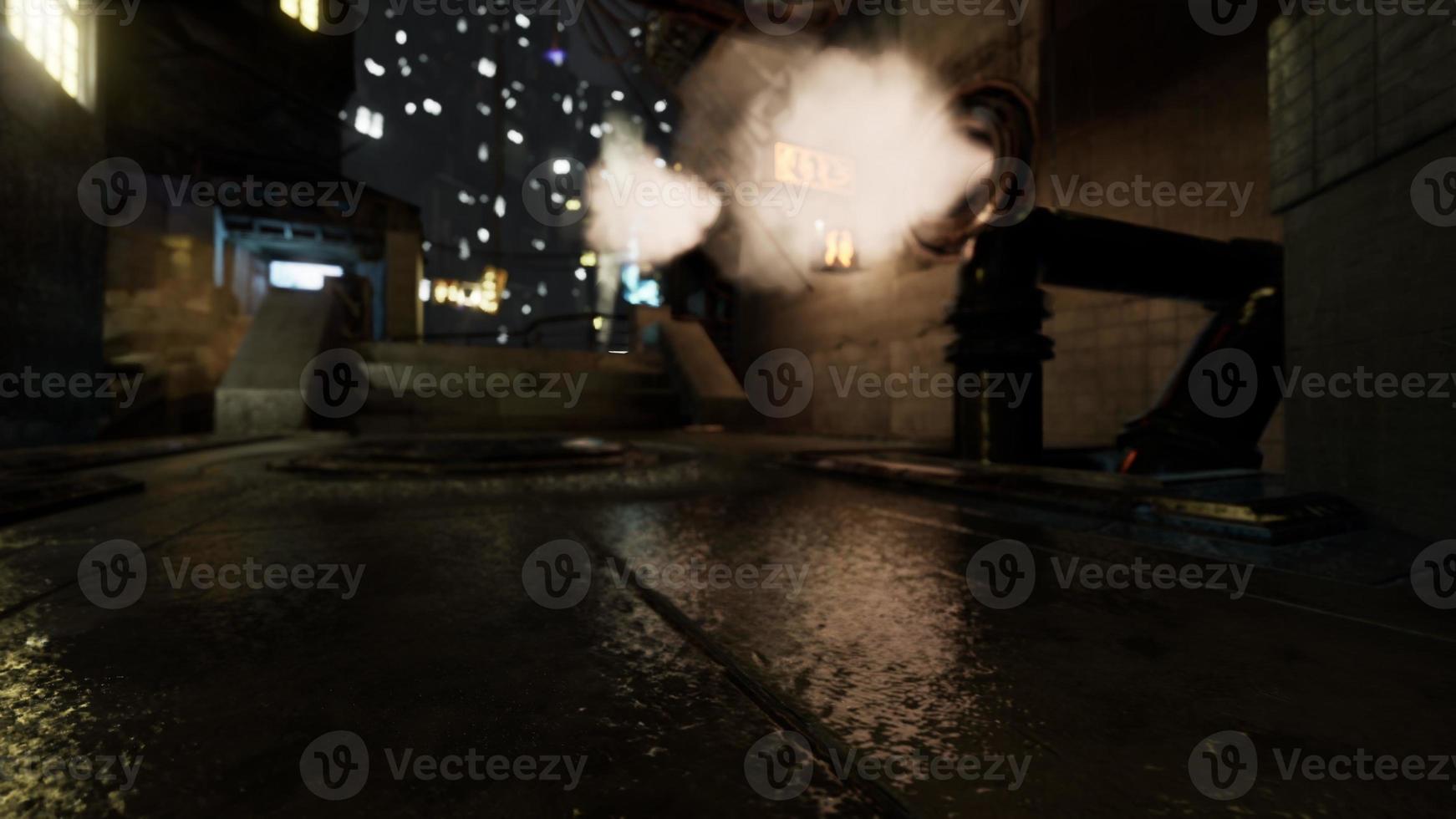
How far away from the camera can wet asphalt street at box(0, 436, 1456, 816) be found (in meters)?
0.89

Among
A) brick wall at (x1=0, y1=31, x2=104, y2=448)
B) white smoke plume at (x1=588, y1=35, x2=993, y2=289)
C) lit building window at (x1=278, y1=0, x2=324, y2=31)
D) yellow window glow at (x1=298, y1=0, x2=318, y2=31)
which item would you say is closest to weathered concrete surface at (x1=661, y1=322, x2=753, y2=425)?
white smoke plume at (x1=588, y1=35, x2=993, y2=289)

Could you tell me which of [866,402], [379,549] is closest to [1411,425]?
[379,549]

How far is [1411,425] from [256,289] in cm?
2694

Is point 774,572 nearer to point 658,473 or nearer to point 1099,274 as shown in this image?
point 658,473

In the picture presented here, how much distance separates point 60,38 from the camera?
7.34 meters

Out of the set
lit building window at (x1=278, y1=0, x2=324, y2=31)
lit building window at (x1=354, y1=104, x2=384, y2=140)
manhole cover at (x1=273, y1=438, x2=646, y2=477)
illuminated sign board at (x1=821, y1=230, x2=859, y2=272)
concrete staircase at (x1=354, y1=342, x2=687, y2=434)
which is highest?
lit building window at (x1=354, y1=104, x2=384, y2=140)

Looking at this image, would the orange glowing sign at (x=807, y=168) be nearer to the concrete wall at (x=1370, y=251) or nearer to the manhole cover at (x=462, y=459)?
the manhole cover at (x=462, y=459)

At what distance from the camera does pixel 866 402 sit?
37.7ft

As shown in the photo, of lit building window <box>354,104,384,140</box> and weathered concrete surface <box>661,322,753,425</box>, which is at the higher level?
lit building window <box>354,104,384,140</box>

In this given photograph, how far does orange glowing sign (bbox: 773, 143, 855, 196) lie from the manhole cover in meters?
6.77

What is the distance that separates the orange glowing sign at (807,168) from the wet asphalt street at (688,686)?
30.6 ft

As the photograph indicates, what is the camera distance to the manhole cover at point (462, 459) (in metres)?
4.57

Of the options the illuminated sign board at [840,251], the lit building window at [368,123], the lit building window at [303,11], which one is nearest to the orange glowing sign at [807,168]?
the illuminated sign board at [840,251]

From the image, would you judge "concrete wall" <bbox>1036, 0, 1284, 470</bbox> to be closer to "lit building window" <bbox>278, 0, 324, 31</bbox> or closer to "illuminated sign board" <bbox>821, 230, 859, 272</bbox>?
"illuminated sign board" <bbox>821, 230, 859, 272</bbox>
